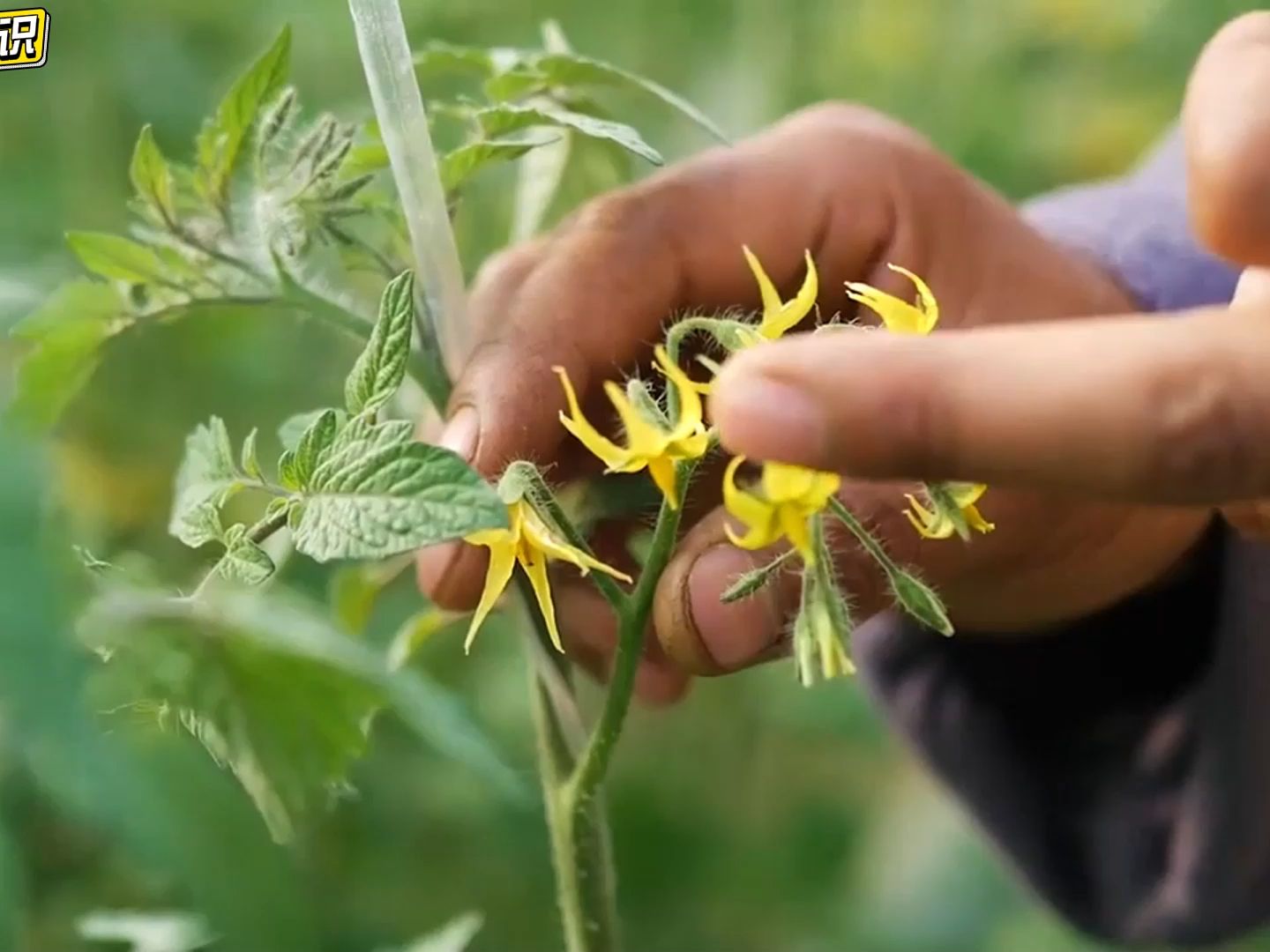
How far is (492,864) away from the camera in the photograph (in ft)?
2.69

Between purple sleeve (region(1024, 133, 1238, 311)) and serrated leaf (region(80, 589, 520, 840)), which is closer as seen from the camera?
serrated leaf (region(80, 589, 520, 840))

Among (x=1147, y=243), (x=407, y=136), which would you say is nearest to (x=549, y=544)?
(x=407, y=136)

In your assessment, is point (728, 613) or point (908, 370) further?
point (728, 613)

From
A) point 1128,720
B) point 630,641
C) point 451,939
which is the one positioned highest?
point 630,641

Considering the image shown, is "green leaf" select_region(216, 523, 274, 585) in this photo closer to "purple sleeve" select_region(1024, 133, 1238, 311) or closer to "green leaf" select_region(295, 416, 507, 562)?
"green leaf" select_region(295, 416, 507, 562)

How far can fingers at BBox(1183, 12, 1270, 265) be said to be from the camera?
31 centimetres

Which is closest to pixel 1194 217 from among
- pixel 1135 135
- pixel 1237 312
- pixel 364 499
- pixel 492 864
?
pixel 1237 312

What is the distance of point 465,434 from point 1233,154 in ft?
0.63

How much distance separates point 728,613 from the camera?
15.2 inches

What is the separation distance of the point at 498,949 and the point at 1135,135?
710mm

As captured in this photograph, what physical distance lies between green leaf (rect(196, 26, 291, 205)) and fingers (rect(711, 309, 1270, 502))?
165 mm

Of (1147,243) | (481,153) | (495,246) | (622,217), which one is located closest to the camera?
(481,153)

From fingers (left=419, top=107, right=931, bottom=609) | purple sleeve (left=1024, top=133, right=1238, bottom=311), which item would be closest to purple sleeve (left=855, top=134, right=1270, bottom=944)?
purple sleeve (left=1024, top=133, right=1238, bottom=311)

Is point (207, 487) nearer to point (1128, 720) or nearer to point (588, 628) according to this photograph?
point (588, 628)
